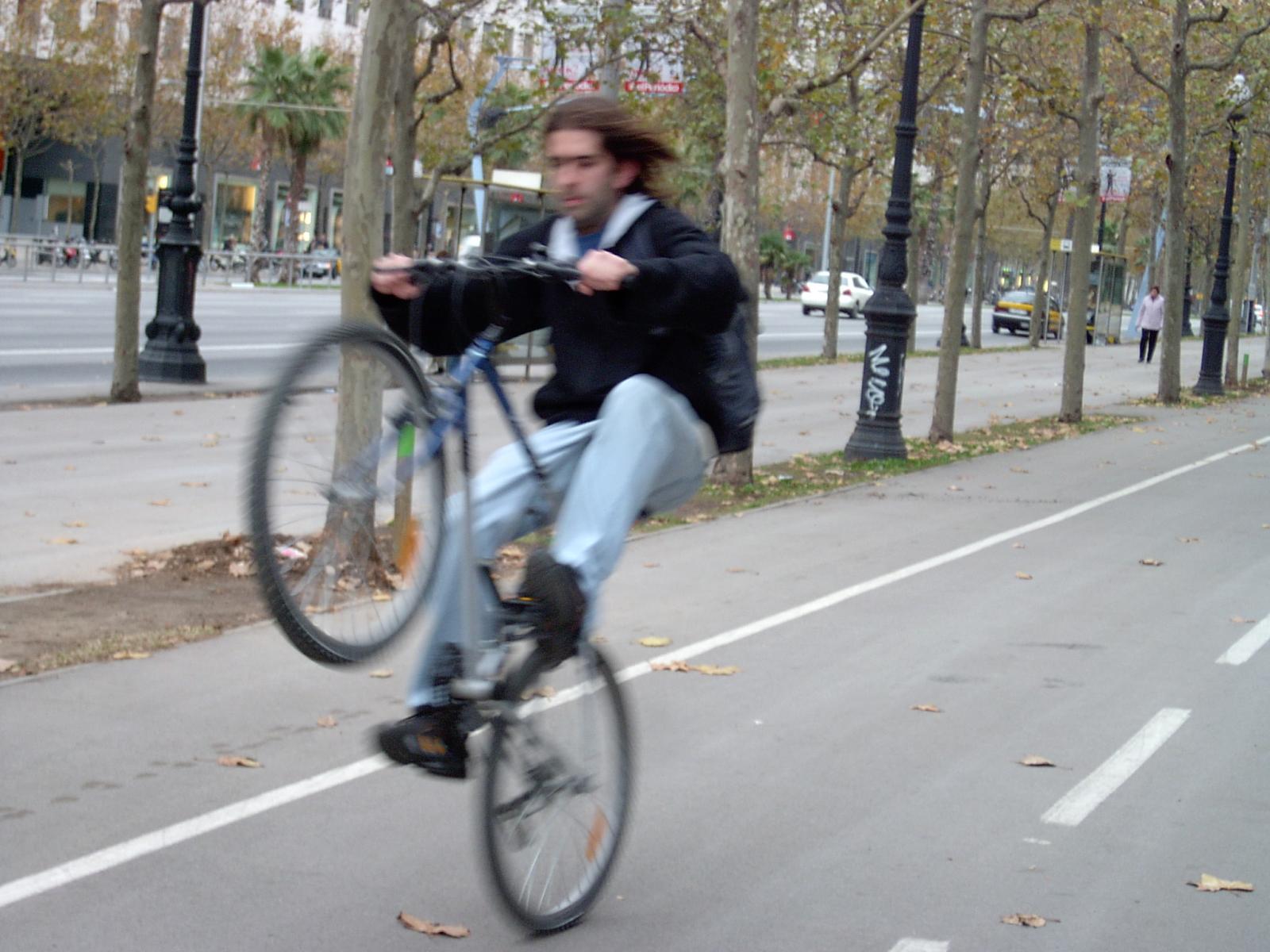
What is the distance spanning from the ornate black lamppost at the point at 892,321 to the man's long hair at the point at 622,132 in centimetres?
1292

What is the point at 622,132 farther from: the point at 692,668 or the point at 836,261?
the point at 836,261

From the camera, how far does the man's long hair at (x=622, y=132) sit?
4.12 m

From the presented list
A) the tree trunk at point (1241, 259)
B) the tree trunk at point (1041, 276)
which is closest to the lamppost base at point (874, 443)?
the tree trunk at point (1241, 259)

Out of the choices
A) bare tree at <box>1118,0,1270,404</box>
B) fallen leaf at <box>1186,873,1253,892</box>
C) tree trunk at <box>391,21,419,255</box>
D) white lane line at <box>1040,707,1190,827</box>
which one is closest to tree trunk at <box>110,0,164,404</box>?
tree trunk at <box>391,21,419,255</box>

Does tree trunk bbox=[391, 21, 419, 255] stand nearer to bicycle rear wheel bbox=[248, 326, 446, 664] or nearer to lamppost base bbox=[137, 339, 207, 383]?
lamppost base bbox=[137, 339, 207, 383]

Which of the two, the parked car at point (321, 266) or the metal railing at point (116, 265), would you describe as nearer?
the metal railing at point (116, 265)

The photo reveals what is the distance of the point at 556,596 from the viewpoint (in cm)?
404

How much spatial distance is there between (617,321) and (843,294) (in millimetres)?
65995

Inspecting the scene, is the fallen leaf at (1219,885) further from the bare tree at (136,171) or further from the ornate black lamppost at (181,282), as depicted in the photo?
the ornate black lamppost at (181,282)

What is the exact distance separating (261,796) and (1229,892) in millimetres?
2960

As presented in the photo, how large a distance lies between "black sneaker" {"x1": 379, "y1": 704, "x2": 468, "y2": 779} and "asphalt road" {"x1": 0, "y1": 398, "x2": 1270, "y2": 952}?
16 cm

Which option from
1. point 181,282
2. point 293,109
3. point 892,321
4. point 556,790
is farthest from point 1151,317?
point 556,790

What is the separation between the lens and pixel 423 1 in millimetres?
16422

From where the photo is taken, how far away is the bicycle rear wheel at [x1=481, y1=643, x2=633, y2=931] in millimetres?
4230
